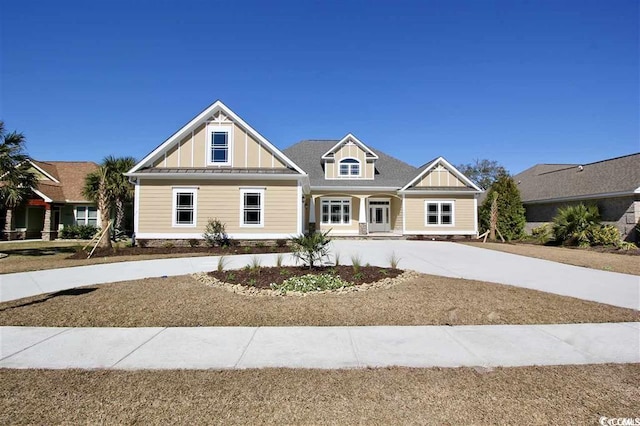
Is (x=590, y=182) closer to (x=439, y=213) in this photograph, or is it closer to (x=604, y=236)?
(x=604, y=236)

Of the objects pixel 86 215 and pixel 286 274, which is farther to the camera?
pixel 86 215

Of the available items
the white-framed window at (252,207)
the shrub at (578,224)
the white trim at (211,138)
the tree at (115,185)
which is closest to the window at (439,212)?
the shrub at (578,224)

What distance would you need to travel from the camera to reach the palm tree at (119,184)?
22.9 meters

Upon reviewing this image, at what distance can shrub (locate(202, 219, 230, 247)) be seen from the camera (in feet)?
56.7

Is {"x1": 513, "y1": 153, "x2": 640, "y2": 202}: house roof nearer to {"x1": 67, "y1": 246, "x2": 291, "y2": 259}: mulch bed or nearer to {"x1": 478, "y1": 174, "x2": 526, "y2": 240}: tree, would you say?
{"x1": 478, "y1": 174, "x2": 526, "y2": 240}: tree

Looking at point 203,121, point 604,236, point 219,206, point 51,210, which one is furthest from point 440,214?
point 51,210

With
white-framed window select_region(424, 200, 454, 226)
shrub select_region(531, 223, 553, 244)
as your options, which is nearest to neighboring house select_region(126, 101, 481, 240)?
white-framed window select_region(424, 200, 454, 226)

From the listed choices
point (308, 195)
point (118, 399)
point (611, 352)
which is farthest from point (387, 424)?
point (308, 195)

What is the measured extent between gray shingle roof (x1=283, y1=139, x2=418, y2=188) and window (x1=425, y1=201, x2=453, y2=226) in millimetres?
2515

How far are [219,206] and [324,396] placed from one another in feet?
50.5

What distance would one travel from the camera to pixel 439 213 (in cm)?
2378

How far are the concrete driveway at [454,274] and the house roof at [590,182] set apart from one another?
1159cm

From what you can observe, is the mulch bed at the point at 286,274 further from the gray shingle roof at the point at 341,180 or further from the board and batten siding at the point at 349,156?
the board and batten siding at the point at 349,156

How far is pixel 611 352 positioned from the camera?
4.80 metres
